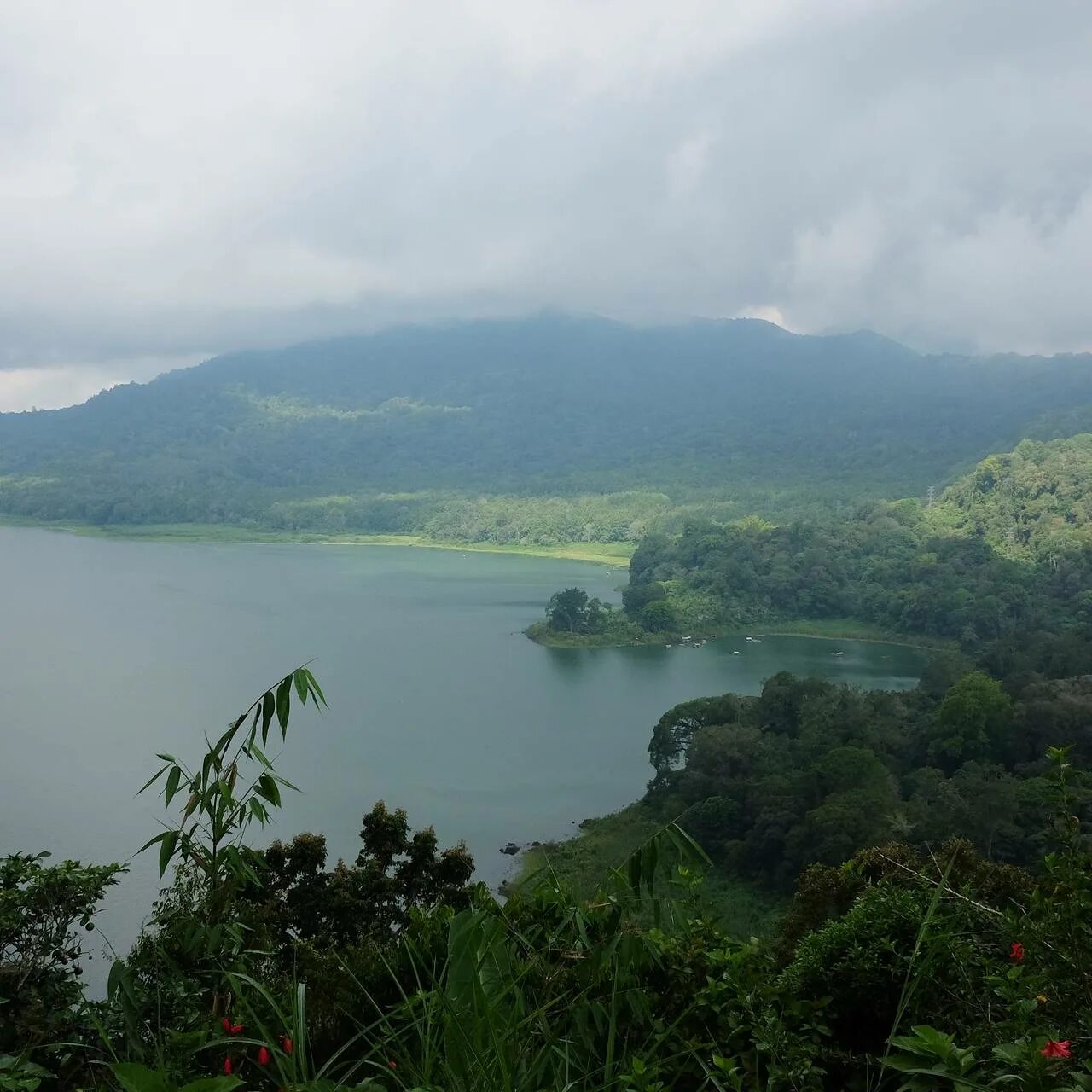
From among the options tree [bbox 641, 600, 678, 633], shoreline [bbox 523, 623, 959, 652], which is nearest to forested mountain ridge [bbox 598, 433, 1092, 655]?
tree [bbox 641, 600, 678, 633]

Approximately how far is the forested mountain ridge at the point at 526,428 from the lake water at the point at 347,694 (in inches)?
737

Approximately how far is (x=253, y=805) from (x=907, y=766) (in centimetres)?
1157

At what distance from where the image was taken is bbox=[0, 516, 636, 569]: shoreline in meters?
40.1

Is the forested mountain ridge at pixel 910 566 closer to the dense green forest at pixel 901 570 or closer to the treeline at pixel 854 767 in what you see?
the dense green forest at pixel 901 570

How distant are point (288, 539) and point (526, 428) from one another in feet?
112

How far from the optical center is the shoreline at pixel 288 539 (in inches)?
1577

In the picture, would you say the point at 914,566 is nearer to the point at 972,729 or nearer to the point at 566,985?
the point at 972,729

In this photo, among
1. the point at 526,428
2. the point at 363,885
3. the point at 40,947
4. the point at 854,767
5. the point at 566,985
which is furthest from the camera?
the point at 526,428

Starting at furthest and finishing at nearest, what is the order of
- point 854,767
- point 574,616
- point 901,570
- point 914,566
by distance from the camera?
point 901,570 → point 914,566 → point 574,616 → point 854,767

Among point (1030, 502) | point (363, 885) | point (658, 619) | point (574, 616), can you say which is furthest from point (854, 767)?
point (1030, 502)

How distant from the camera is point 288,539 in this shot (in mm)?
43969

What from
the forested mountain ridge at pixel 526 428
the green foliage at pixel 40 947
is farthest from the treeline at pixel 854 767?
the forested mountain ridge at pixel 526 428

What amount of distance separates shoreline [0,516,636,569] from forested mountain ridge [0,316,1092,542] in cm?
120

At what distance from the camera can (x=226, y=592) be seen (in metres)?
27.3
